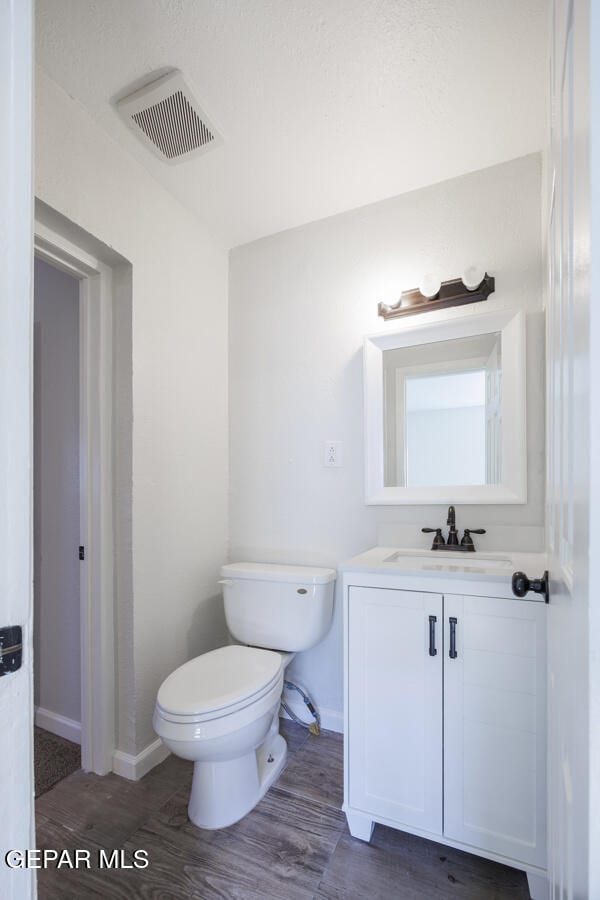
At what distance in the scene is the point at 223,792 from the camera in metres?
1.35

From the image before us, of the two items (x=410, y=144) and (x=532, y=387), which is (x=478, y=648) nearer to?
(x=532, y=387)

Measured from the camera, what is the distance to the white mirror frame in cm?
155

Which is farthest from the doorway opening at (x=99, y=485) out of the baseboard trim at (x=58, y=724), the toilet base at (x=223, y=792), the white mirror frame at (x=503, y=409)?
the white mirror frame at (x=503, y=409)

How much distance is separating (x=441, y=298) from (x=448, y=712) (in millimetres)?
1449

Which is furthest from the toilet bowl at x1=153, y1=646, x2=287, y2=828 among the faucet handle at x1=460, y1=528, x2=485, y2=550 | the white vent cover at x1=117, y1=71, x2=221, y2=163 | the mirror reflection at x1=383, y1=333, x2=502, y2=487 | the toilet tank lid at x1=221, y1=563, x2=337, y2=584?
Answer: the white vent cover at x1=117, y1=71, x2=221, y2=163

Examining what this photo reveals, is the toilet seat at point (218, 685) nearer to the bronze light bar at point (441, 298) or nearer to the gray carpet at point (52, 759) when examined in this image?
the gray carpet at point (52, 759)

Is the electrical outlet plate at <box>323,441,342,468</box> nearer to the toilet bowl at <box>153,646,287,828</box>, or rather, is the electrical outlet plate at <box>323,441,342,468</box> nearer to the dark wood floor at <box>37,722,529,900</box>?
the toilet bowl at <box>153,646,287,828</box>

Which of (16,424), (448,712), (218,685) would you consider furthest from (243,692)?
(16,424)

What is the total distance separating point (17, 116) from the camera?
612 millimetres

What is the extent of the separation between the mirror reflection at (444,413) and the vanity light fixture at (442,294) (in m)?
0.15

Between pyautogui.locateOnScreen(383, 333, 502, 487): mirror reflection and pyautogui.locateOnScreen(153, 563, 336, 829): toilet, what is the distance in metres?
0.60

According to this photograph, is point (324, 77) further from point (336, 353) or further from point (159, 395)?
point (159, 395)

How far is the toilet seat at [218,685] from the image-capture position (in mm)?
1245

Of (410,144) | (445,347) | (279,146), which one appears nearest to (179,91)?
(279,146)
